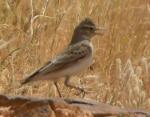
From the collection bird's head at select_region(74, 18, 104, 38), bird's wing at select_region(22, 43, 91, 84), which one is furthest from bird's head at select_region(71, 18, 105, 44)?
bird's wing at select_region(22, 43, 91, 84)

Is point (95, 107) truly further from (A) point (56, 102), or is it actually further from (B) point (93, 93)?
(B) point (93, 93)

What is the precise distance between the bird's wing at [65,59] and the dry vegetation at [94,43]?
72 cm

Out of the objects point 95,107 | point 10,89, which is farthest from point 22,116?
point 10,89

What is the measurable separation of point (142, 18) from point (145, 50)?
871 mm

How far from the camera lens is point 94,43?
9.27 meters

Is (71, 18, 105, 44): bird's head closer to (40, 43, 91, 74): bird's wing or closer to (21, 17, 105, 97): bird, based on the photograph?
(21, 17, 105, 97): bird

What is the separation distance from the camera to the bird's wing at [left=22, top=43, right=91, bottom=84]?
6.50 metres

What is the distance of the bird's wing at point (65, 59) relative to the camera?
6496 millimetres

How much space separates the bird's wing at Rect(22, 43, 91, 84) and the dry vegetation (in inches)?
28.4

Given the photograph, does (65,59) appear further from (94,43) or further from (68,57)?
(94,43)

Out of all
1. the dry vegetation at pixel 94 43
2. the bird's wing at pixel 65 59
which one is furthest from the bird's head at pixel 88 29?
the dry vegetation at pixel 94 43

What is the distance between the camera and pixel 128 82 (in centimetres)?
757

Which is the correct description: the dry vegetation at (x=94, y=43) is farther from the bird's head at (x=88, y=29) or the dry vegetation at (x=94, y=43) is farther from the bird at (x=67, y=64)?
the bird at (x=67, y=64)

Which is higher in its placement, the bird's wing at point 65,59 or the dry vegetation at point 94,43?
the bird's wing at point 65,59
